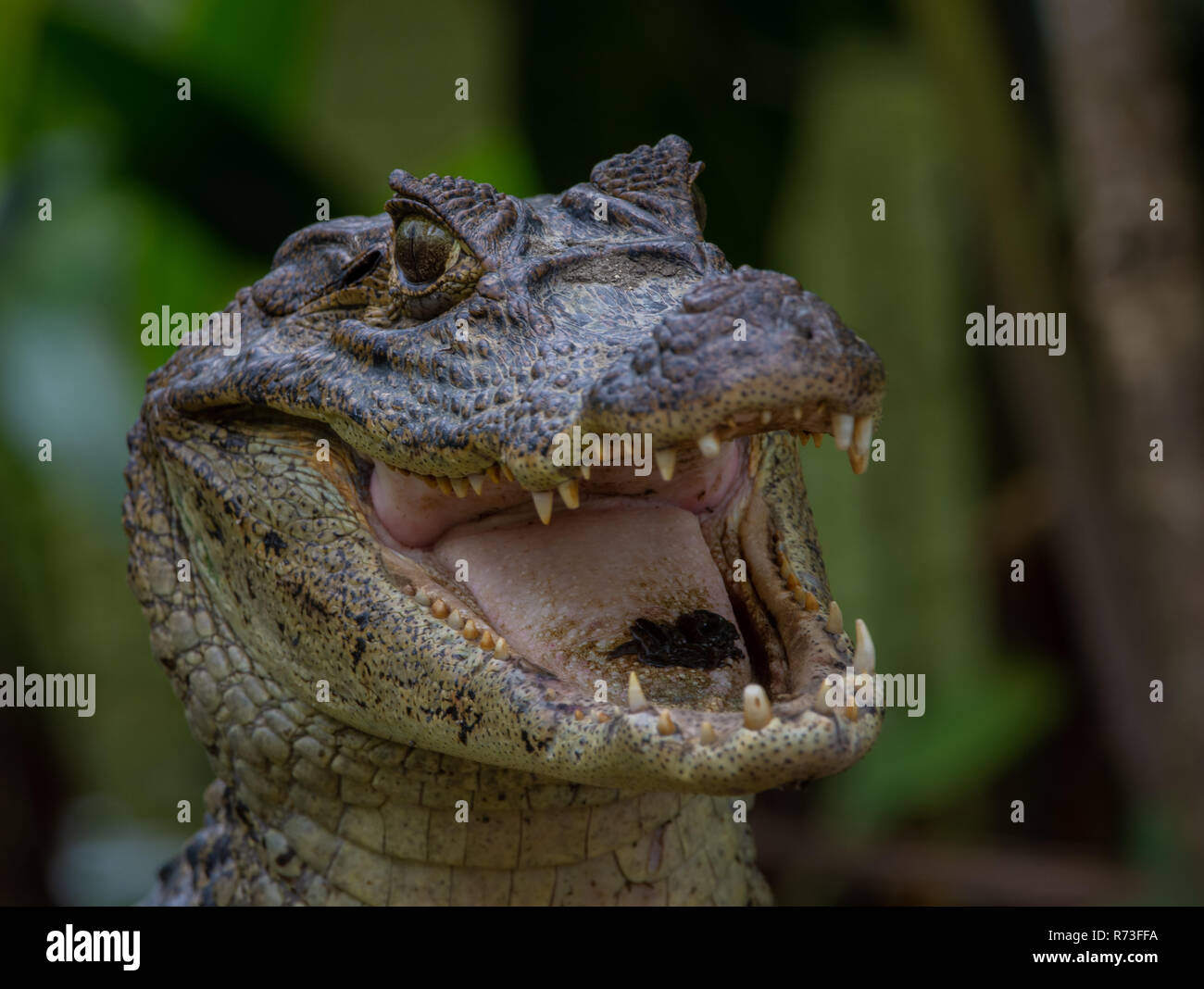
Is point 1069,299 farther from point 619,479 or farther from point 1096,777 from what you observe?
point 619,479

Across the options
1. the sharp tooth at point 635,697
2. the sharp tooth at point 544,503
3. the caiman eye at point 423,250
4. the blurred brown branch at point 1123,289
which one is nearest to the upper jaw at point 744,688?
the sharp tooth at point 635,697

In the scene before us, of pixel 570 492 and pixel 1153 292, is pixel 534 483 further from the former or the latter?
pixel 1153 292

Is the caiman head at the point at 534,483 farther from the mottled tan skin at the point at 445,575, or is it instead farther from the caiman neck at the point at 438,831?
the caiman neck at the point at 438,831

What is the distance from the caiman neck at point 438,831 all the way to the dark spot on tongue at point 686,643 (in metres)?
0.29

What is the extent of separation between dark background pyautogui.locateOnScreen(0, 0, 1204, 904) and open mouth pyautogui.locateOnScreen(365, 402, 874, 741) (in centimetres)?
272

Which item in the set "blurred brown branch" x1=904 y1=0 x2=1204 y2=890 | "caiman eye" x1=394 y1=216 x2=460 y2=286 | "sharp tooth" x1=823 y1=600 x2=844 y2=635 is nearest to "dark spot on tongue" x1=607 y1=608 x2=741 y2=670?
"sharp tooth" x1=823 y1=600 x2=844 y2=635

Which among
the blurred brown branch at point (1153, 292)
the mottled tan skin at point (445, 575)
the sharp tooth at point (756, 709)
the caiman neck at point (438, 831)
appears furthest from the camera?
the blurred brown branch at point (1153, 292)

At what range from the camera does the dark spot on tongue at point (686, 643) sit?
65.2 inches

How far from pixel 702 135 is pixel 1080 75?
4.92 feet

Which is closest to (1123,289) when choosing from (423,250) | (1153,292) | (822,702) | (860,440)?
(1153,292)

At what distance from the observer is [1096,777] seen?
610 centimetres

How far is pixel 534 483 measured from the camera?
5.14ft

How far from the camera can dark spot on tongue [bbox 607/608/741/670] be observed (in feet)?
5.44
